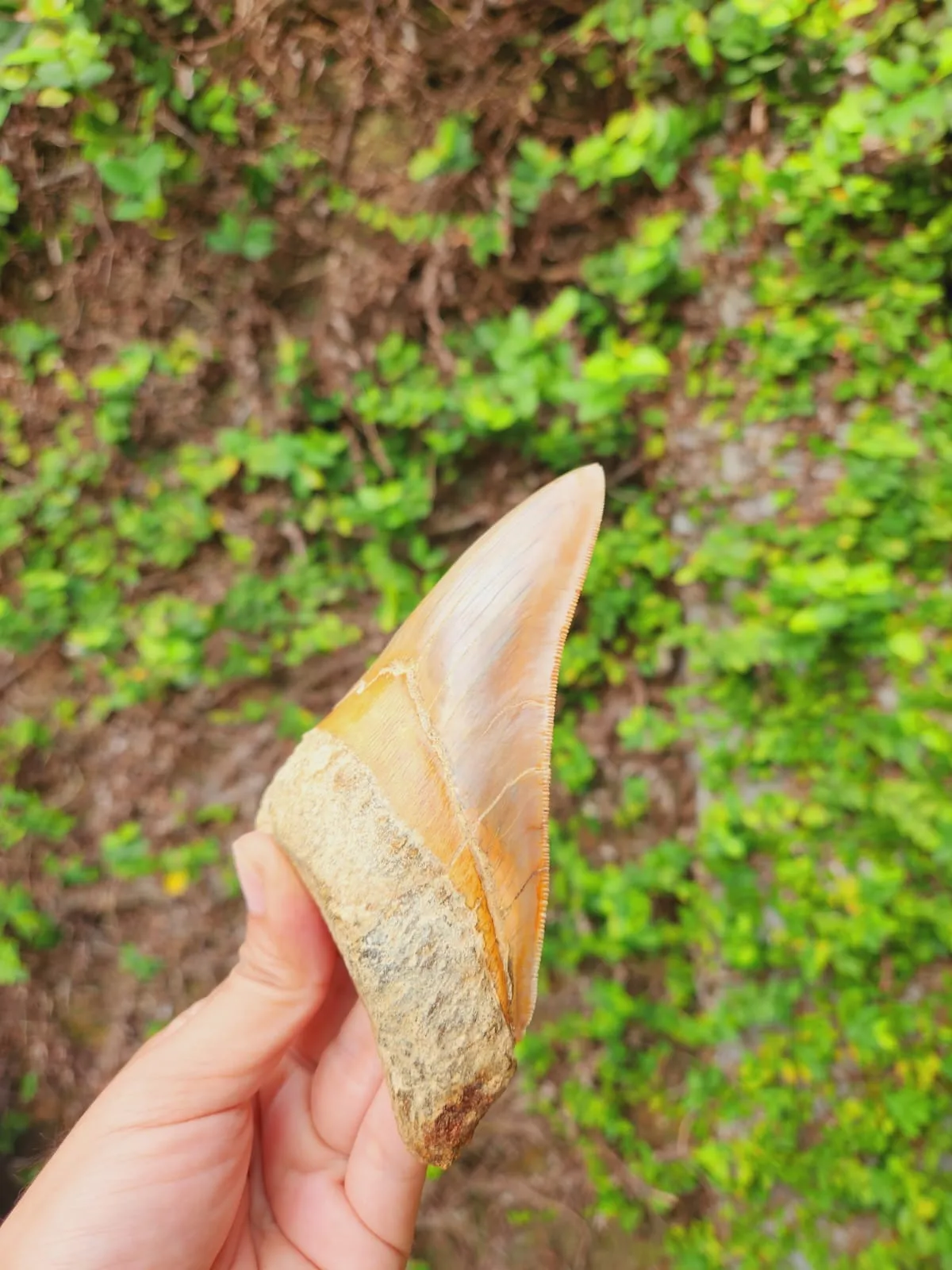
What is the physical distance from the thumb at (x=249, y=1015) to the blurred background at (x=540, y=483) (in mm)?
934

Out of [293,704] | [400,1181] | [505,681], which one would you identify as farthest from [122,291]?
[400,1181]

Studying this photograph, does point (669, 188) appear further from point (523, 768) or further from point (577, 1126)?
point (577, 1126)

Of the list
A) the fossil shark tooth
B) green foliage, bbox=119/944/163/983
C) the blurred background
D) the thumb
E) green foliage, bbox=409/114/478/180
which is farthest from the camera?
green foliage, bbox=119/944/163/983

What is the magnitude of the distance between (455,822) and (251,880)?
39cm

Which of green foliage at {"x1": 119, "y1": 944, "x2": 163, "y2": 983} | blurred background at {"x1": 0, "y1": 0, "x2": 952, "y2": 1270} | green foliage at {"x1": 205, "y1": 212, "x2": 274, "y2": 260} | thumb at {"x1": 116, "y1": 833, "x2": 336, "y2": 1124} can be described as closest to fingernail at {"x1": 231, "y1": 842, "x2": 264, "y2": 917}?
thumb at {"x1": 116, "y1": 833, "x2": 336, "y2": 1124}

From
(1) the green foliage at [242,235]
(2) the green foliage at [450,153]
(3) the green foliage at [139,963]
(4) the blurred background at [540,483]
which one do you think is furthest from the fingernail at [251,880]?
(2) the green foliage at [450,153]

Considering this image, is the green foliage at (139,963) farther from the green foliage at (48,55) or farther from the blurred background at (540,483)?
the green foliage at (48,55)

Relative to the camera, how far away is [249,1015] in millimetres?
1330

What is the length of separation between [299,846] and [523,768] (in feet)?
1.25

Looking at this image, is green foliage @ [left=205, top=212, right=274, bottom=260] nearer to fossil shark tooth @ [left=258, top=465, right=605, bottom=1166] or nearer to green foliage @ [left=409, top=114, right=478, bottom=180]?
green foliage @ [left=409, top=114, right=478, bottom=180]

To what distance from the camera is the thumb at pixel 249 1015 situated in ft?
4.26

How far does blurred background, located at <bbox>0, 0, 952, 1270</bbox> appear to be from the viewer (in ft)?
5.70

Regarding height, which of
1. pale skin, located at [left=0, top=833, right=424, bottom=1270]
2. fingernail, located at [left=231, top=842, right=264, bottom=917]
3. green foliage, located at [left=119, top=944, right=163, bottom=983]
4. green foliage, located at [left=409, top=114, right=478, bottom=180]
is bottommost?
green foliage, located at [left=119, top=944, right=163, bottom=983]

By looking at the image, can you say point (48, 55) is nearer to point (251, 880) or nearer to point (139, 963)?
point (251, 880)
